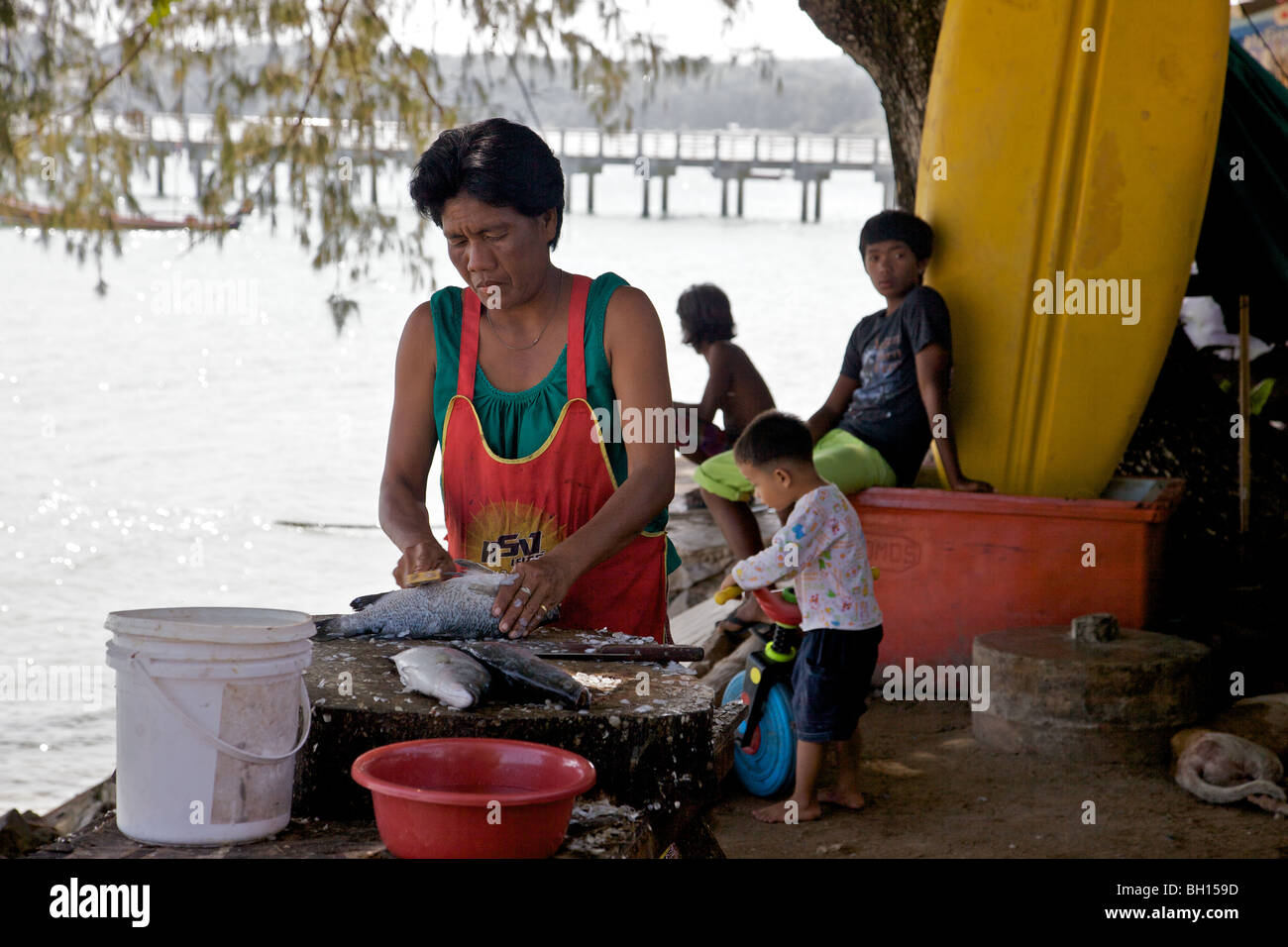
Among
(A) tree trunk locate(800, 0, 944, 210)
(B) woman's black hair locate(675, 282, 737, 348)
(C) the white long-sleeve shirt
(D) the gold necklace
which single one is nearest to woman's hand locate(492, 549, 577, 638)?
(D) the gold necklace

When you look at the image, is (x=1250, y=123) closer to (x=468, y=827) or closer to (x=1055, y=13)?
(x=1055, y=13)

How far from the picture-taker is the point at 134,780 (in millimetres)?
1837

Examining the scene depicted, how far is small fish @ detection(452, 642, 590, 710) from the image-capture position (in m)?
2.12

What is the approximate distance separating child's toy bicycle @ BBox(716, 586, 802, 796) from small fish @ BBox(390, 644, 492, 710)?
2.47 m

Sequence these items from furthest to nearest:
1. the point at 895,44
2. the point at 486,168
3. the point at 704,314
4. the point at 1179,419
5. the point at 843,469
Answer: the point at 704,314 → the point at 1179,419 → the point at 895,44 → the point at 843,469 → the point at 486,168

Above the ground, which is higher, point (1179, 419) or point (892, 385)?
point (892, 385)

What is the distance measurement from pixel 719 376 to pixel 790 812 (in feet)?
11.7

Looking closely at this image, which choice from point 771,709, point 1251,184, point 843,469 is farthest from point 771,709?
point 1251,184

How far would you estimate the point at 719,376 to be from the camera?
7676mm

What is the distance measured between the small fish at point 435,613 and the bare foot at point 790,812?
2.24 meters

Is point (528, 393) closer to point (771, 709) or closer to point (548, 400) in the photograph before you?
point (548, 400)

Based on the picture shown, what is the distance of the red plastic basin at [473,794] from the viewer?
1.71m

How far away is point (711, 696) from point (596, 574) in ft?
2.33

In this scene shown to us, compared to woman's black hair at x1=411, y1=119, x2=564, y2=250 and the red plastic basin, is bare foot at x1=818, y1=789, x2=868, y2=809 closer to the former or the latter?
woman's black hair at x1=411, y1=119, x2=564, y2=250
